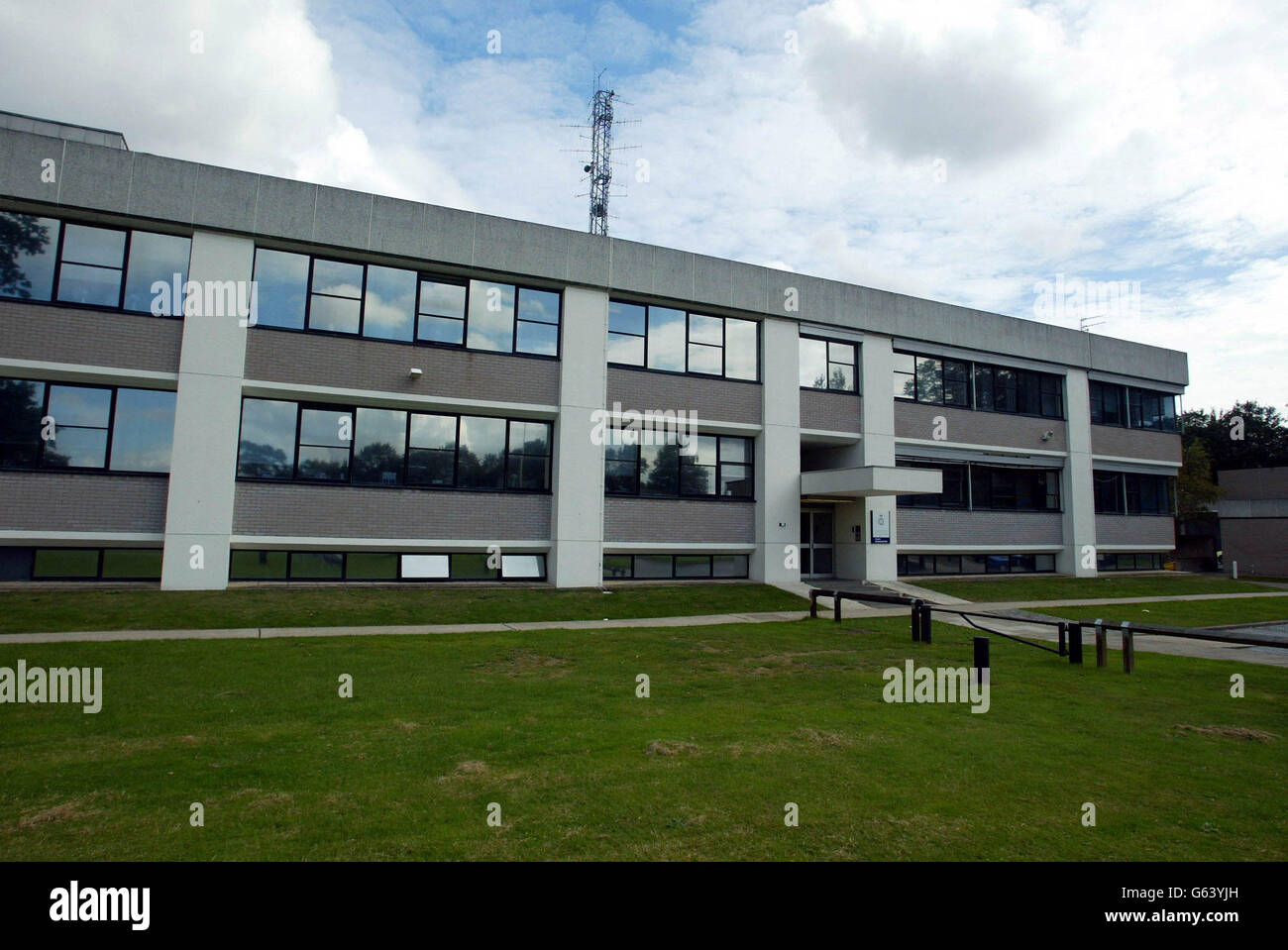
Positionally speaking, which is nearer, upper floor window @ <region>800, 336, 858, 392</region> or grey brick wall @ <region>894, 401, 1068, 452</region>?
upper floor window @ <region>800, 336, 858, 392</region>

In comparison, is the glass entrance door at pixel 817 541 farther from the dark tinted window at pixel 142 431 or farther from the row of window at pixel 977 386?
the dark tinted window at pixel 142 431

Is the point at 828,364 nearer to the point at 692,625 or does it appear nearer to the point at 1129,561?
the point at 692,625

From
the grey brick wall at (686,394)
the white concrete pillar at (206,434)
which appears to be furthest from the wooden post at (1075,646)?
the white concrete pillar at (206,434)

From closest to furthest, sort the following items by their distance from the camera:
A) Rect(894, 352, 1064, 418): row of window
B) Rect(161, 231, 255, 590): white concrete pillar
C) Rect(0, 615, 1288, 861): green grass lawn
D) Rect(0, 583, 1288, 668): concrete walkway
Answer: Rect(0, 615, 1288, 861): green grass lawn, Rect(0, 583, 1288, 668): concrete walkway, Rect(161, 231, 255, 590): white concrete pillar, Rect(894, 352, 1064, 418): row of window

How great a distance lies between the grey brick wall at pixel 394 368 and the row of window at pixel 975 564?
15.4 m

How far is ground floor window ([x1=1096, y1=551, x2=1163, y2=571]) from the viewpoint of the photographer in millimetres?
33875

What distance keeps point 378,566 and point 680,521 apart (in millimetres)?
9162

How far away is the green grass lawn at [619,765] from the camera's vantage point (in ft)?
16.1

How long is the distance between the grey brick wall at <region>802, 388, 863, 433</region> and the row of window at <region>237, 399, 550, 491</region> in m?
9.40

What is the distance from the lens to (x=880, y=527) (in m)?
26.4

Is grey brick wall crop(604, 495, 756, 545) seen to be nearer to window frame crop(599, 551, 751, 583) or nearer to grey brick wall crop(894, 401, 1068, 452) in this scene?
window frame crop(599, 551, 751, 583)

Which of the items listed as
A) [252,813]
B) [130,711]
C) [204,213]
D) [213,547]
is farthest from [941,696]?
[204,213]

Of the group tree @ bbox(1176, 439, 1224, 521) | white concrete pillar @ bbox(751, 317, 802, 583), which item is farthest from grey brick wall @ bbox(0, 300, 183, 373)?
tree @ bbox(1176, 439, 1224, 521)
